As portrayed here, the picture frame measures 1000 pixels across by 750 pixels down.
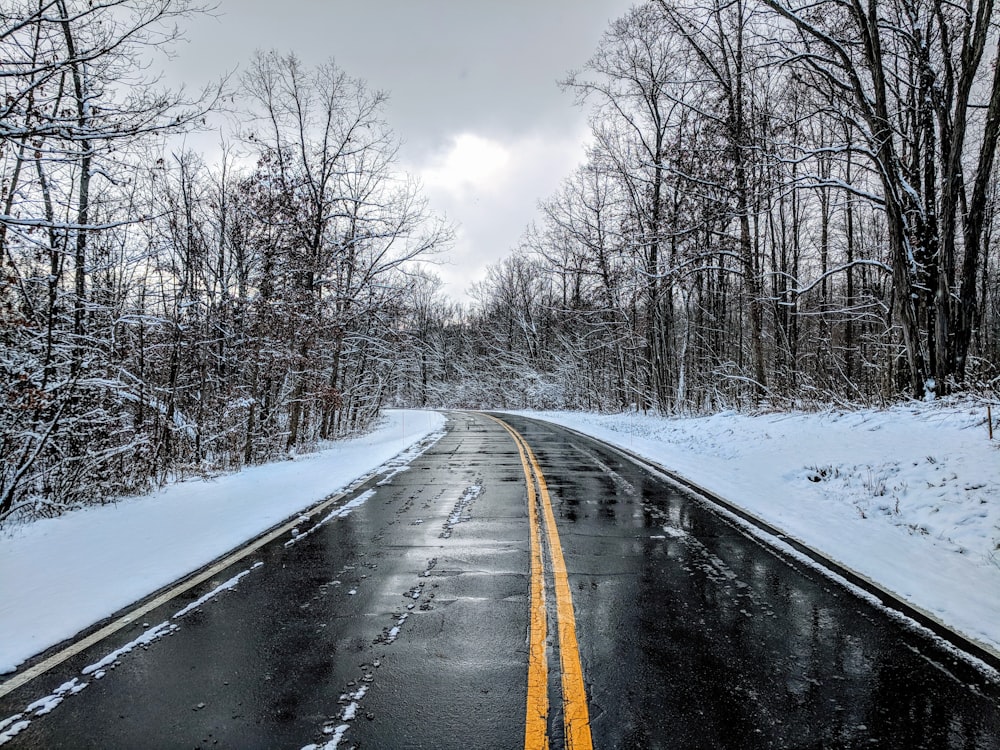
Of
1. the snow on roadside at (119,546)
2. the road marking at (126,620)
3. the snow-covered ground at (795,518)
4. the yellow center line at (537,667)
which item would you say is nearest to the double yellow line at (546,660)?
the yellow center line at (537,667)

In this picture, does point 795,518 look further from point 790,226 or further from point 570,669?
point 790,226

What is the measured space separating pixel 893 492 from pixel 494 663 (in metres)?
6.67

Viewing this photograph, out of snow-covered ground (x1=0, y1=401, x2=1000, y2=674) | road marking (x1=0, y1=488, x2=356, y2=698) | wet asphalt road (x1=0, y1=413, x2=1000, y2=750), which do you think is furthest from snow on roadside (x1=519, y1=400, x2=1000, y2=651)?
road marking (x1=0, y1=488, x2=356, y2=698)

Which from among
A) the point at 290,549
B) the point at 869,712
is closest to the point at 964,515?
the point at 869,712

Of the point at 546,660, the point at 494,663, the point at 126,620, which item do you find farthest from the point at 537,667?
the point at 126,620

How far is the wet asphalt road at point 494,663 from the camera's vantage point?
9.11 feet

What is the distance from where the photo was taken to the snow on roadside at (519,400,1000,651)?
4.94 metres

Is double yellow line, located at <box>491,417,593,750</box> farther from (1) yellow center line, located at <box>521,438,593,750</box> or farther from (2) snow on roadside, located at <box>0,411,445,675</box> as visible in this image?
(2) snow on roadside, located at <box>0,411,445,675</box>

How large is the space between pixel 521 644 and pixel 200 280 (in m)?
12.9

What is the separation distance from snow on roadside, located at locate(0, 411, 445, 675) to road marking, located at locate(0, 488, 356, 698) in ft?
0.55

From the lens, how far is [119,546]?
19.8ft

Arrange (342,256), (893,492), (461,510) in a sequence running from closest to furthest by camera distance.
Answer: (893,492) → (461,510) → (342,256)

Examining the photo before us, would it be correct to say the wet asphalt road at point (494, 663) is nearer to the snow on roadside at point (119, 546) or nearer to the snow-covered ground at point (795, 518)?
the snow on roadside at point (119, 546)

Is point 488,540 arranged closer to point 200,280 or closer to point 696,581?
point 696,581
